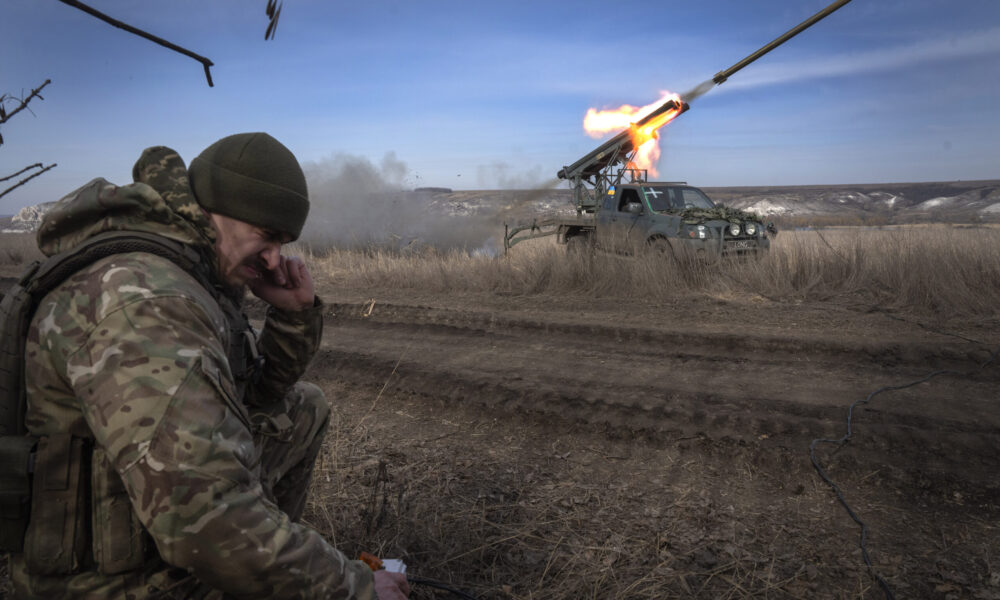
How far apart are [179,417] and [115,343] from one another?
23 centimetres

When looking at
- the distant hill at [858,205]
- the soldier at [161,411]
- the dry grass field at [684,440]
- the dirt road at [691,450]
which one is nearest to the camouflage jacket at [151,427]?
the soldier at [161,411]

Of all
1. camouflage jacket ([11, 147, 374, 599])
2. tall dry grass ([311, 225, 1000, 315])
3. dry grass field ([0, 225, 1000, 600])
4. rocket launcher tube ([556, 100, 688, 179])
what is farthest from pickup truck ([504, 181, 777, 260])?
camouflage jacket ([11, 147, 374, 599])

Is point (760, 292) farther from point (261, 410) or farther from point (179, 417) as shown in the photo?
point (179, 417)

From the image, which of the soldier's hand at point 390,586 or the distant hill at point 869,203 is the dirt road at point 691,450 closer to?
the soldier's hand at point 390,586

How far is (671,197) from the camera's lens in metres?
11.6

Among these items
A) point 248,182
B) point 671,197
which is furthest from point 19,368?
point 671,197

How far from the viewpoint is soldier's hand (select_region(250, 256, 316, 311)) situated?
2361 millimetres

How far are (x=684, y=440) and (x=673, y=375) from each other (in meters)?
1.40

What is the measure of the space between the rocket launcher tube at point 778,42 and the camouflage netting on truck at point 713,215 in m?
2.10

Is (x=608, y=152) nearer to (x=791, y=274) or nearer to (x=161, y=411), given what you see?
(x=791, y=274)

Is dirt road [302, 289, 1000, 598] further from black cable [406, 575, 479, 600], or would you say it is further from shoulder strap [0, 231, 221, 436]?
shoulder strap [0, 231, 221, 436]

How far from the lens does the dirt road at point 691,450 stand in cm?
286

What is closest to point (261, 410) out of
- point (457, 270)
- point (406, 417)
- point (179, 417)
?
point (179, 417)

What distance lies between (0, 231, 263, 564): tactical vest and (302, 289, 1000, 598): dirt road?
1.58 metres
